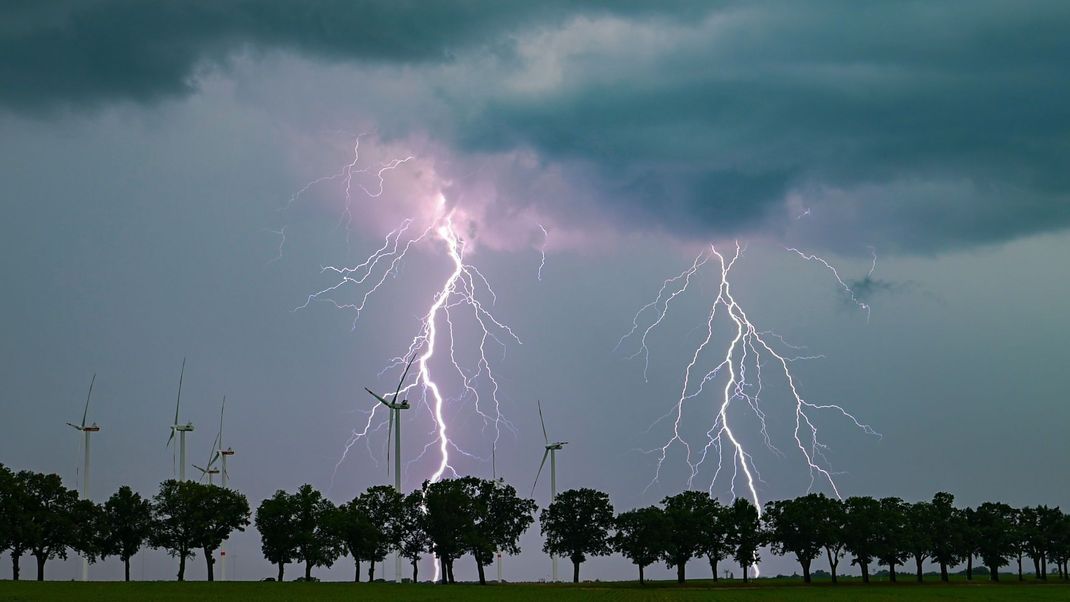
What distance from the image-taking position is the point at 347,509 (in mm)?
135750

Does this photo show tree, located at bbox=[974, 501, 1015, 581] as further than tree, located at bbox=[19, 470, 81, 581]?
Yes

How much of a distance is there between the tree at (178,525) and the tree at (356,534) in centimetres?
1524

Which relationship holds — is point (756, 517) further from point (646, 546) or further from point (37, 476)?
point (37, 476)

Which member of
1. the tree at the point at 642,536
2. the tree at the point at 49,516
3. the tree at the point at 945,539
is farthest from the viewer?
the tree at the point at 945,539

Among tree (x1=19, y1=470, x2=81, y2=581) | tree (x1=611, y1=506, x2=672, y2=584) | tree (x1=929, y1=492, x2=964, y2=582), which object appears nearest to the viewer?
tree (x1=19, y1=470, x2=81, y2=581)

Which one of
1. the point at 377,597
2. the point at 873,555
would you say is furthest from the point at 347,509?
the point at 873,555

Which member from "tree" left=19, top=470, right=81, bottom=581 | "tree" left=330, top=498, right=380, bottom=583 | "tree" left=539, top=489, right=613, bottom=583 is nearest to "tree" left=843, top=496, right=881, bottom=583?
"tree" left=539, top=489, right=613, bottom=583

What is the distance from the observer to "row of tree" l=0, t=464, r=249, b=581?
122938 mm

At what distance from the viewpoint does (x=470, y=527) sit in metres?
134

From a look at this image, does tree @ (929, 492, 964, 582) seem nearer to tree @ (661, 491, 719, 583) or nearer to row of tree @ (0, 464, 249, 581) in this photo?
tree @ (661, 491, 719, 583)

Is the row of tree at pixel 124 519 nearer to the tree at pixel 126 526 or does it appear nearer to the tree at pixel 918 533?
the tree at pixel 126 526

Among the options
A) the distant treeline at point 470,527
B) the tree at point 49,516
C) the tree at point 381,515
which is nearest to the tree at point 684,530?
the distant treeline at point 470,527

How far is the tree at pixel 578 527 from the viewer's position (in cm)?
14075

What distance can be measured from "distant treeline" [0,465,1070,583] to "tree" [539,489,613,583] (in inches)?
4.9
